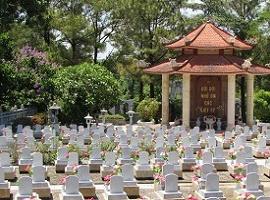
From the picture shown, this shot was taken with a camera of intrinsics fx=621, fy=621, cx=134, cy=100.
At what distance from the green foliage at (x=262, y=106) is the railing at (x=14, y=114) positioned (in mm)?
14862

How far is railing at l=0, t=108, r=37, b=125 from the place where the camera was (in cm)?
3578

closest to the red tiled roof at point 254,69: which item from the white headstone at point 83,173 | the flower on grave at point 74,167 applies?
the flower on grave at point 74,167

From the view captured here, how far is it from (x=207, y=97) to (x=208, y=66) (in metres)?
2.43

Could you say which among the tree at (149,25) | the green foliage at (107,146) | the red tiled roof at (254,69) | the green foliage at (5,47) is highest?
the tree at (149,25)

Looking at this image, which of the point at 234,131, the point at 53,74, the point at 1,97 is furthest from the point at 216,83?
the point at 1,97

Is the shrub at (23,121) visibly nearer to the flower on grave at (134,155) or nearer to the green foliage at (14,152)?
the green foliage at (14,152)

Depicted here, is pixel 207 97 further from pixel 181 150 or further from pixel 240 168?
pixel 240 168

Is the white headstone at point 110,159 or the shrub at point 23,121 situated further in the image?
the shrub at point 23,121

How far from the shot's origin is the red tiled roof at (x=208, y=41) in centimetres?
3584

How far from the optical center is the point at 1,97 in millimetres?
35344

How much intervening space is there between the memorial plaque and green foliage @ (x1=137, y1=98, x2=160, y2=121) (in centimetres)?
653

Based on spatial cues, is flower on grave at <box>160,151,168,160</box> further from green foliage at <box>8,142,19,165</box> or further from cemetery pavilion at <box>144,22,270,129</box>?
cemetery pavilion at <box>144,22,270,129</box>

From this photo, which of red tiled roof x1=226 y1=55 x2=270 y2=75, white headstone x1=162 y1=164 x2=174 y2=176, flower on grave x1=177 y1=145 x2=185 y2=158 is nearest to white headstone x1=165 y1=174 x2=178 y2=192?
white headstone x1=162 y1=164 x2=174 y2=176

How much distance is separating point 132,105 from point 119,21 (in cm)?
662
